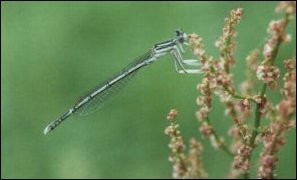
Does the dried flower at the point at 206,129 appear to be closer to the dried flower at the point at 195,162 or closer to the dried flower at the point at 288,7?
the dried flower at the point at 195,162

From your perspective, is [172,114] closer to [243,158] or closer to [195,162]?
[243,158]

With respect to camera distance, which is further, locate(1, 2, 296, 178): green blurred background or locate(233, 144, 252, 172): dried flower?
locate(1, 2, 296, 178): green blurred background

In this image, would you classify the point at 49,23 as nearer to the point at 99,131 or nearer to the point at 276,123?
the point at 99,131

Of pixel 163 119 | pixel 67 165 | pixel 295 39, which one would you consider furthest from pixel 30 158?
pixel 295 39

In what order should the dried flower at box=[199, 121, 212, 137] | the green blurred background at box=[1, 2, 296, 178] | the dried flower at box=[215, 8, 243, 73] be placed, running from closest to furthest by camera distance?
1. the dried flower at box=[215, 8, 243, 73]
2. the dried flower at box=[199, 121, 212, 137]
3. the green blurred background at box=[1, 2, 296, 178]

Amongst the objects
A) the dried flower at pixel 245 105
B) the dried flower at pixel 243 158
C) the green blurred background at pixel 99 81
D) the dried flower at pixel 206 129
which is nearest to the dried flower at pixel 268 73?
the dried flower at pixel 245 105

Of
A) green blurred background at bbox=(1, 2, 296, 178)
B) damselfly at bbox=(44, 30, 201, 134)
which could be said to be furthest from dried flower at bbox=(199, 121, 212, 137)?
green blurred background at bbox=(1, 2, 296, 178)

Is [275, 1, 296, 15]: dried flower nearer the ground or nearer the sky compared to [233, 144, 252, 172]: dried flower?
nearer the sky

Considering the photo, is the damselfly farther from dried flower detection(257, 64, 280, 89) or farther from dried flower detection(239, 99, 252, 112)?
dried flower detection(257, 64, 280, 89)
